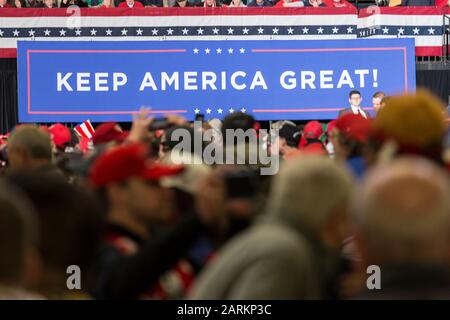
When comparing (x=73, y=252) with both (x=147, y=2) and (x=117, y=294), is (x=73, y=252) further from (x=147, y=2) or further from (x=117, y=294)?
(x=147, y=2)

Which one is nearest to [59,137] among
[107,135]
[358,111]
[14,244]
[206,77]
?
[107,135]

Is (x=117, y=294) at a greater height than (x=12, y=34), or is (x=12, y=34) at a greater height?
(x=12, y=34)

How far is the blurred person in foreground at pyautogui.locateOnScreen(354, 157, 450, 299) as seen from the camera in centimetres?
259

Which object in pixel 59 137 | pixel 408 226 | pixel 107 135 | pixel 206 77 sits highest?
pixel 206 77

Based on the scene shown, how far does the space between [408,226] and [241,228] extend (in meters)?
1.44

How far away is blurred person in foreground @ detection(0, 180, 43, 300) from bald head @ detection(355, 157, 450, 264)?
0.80m

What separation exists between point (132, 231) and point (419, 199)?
190cm

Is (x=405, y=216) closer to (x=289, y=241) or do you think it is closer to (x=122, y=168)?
(x=289, y=241)

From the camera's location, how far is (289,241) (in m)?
3.32

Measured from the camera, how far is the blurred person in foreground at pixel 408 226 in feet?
8.50

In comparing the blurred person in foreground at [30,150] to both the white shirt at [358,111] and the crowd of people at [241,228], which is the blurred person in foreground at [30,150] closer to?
the crowd of people at [241,228]

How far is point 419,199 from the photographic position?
2609mm
